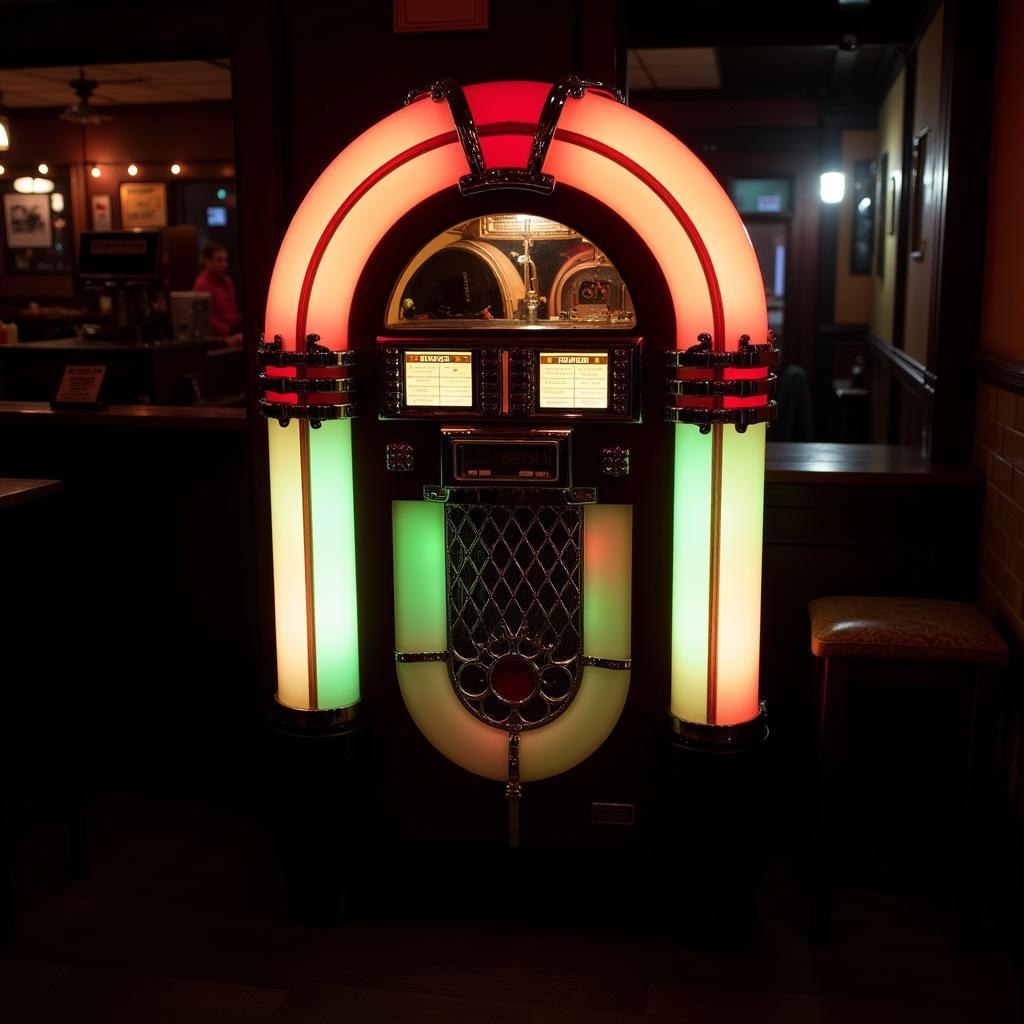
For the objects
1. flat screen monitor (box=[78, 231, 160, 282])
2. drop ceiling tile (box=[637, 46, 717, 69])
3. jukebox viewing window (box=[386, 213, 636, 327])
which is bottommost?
jukebox viewing window (box=[386, 213, 636, 327])

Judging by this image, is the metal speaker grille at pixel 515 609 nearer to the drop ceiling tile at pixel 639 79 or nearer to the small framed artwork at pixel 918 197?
the small framed artwork at pixel 918 197

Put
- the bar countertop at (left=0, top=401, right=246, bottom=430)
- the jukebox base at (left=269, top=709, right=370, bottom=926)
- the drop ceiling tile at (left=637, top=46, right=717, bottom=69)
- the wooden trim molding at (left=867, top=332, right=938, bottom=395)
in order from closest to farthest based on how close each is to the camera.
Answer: the jukebox base at (left=269, top=709, right=370, bottom=926), the bar countertop at (left=0, top=401, right=246, bottom=430), the wooden trim molding at (left=867, top=332, right=938, bottom=395), the drop ceiling tile at (left=637, top=46, right=717, bottom=69)

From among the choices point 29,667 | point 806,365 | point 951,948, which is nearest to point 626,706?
point 951,948

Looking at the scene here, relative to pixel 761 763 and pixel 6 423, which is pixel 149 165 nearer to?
pixel 6 423

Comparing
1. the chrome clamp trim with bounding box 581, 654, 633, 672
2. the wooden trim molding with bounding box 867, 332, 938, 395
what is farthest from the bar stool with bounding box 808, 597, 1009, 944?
the wooden trim molding with bounding box 867, 332, 938, 395

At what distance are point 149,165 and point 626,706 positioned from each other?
9.76 metres

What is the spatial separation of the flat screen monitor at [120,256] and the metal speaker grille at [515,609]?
429cm

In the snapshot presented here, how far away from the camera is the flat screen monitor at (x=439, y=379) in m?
2.43

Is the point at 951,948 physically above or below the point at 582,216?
below

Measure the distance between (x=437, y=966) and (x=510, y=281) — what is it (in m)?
1.46

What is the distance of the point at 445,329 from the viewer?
245cm

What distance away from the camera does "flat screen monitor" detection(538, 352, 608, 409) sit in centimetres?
238

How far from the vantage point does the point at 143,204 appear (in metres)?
11.1

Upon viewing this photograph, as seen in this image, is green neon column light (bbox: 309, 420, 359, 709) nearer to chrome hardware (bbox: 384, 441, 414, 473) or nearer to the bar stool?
chrome hardware (bbox: 384, 441, 414, 473)
